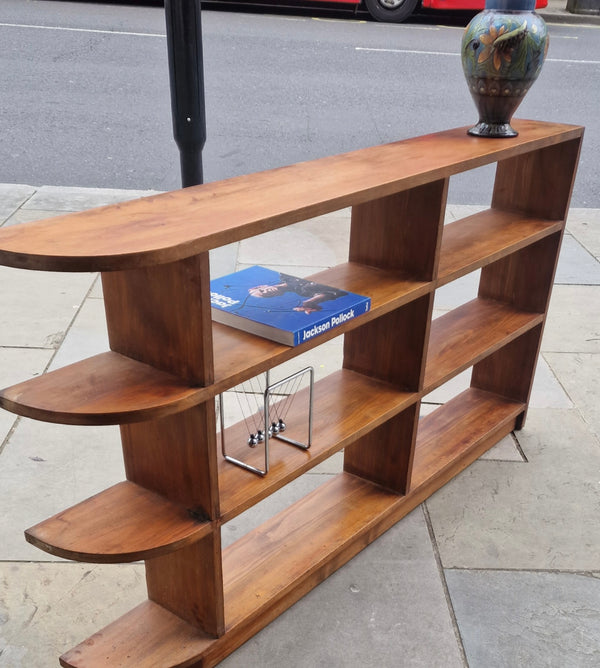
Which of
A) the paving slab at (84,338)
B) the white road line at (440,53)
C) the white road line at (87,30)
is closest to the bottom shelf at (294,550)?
the paving slab at (84,338)

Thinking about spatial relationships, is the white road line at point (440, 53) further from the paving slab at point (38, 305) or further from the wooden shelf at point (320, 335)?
the wooden shelf at point (320, 335)

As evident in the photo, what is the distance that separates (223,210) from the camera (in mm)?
1819

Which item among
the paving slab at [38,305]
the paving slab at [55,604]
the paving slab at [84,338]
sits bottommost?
the paving slab at [55,604]

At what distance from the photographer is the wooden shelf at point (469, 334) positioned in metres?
2.74

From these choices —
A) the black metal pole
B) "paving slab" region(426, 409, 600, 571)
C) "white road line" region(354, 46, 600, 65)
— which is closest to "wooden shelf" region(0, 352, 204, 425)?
"paving slab" region(426, 409, 600, 571)

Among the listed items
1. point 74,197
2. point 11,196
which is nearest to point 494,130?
point 74,197

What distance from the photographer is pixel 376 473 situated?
2834mm

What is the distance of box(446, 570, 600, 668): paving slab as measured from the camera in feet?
7.45

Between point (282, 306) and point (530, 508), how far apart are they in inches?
56.2

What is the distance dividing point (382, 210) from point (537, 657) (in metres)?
1.43

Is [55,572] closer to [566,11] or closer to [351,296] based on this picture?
[351,296]

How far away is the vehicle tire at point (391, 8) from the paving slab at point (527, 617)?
10.3 metres

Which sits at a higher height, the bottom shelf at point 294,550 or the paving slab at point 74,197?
the paving slab at point 74,197

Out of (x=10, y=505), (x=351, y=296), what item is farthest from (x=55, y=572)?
(x=351, y=296)
